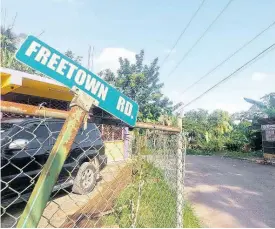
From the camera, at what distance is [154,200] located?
5520 millimetres

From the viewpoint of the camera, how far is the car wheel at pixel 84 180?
625cm

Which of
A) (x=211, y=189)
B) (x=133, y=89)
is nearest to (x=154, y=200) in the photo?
(x=211, y=189)

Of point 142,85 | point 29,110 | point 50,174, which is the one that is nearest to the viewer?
point 50,174

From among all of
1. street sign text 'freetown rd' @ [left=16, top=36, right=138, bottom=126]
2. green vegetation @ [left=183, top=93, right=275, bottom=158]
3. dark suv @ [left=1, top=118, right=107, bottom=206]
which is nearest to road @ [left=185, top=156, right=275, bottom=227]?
dark suv @ [left=1, top=118, right=107, bottom=206]

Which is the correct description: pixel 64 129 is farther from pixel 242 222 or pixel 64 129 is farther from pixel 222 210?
pixel 222 210

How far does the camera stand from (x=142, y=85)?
23.3m

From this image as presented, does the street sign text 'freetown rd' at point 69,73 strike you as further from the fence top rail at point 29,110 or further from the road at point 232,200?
the road at point 232,200

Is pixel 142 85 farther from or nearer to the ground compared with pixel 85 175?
farther from the ground

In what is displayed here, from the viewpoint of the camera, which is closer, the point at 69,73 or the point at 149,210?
the point at 69,73

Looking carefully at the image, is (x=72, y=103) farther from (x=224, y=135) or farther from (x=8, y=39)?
(x=224, y=135)

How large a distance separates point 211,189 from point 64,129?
8934 mm

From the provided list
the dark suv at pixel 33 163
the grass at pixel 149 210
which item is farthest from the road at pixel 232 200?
the dark suv at pixel 33 163

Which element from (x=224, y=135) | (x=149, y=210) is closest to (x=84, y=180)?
(x=149, y=210)

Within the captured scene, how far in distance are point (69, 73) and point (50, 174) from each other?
0.40m
